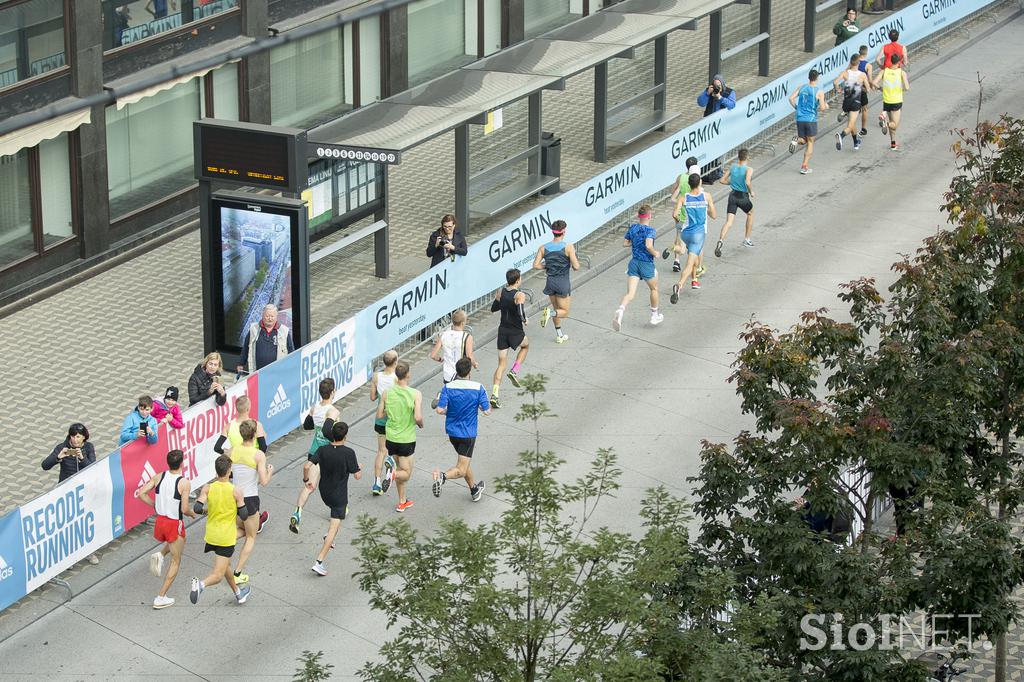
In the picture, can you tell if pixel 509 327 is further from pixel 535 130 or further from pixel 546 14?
pixel 546 14

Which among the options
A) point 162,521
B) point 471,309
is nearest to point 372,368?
point 471,309

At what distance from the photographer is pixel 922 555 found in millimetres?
12320

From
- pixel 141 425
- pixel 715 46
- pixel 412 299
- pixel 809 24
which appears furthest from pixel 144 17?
pixel 809 24

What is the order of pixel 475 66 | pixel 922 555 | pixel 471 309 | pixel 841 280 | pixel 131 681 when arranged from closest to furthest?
pixel 922 555
pixel 131 681
pixel 471 309
pixel 841 280
pixel 475 66

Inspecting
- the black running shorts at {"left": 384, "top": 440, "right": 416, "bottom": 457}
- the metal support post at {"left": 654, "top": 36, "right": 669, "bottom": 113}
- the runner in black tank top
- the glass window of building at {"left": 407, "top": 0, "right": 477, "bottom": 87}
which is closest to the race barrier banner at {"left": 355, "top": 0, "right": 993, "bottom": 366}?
the runner in black tank top

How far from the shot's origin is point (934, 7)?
34.3m

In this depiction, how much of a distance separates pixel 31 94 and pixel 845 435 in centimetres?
1386

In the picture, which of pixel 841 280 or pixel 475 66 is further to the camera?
pixel 475 66

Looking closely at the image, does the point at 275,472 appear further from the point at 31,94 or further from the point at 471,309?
the point at 31,94

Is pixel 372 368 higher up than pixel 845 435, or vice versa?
pixel 845 435

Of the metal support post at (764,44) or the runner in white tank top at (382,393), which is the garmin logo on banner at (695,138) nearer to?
the metal support post at (764,44)

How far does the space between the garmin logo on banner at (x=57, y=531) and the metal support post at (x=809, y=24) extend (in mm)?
22127

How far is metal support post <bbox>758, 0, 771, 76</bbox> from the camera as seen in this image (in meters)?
32.9

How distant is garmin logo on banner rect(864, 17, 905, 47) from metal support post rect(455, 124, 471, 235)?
10337 mm
